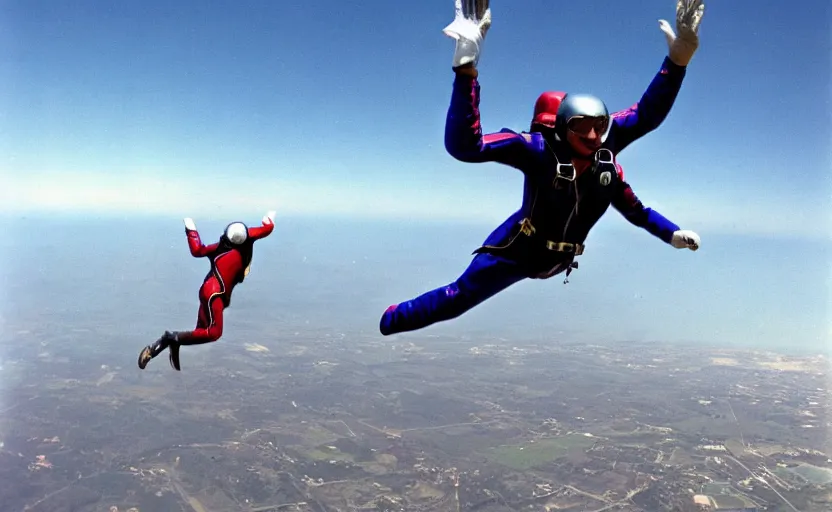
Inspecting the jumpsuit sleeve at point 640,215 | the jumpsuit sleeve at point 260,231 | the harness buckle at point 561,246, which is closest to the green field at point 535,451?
the jumpsuit sleeve at point 640,215

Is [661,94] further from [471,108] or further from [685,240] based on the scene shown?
[471,108]

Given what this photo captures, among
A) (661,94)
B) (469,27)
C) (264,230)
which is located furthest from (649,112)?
(264,230)

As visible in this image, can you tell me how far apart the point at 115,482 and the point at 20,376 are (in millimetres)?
59816

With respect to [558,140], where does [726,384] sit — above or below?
below

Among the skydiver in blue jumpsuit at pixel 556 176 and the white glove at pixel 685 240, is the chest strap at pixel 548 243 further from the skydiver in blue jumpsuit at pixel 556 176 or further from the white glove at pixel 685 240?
the white glove at pixel 685 240

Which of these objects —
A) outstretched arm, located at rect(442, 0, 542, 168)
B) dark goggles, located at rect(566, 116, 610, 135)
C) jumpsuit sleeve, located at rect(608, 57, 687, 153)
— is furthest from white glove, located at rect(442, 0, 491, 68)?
jumpsuit sleeve, located at rect(608, 57, 687, 153)

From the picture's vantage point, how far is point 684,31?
384cm

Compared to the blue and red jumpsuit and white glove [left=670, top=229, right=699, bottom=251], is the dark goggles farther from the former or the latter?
white glove [left=670, top=229, right=699, bottom=251]

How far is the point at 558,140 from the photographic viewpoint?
13.5 feet

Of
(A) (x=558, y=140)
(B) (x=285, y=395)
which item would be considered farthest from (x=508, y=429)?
(A) (x=558, y=140)

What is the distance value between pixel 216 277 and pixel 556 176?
10.4 feet

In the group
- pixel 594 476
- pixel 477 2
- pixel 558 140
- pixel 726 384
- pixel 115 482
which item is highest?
pixel 477 2

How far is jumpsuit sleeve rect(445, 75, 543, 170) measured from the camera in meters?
3.29

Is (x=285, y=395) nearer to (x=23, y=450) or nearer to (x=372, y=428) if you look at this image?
(x=372, y=428)
